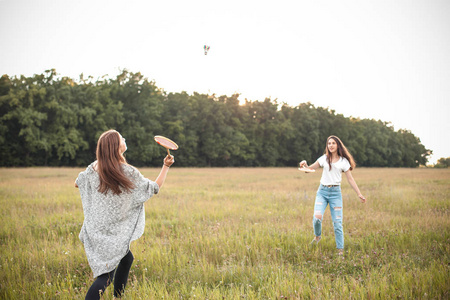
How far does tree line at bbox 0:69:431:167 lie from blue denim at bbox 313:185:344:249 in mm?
44030

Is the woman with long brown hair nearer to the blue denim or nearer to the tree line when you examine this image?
the blue denim

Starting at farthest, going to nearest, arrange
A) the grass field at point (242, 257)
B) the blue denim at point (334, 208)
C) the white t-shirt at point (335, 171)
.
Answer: the white t-shirt at point (335, 171)
the blue denim at point (334, 208)
the grass field at point (242, 257)

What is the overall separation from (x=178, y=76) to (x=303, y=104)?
3570 cm

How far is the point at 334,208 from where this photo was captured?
5.68 metres

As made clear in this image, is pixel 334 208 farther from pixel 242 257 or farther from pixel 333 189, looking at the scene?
pixel 242 257

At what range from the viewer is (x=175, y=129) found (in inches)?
2194

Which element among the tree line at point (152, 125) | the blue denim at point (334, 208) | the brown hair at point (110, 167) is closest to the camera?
the brown hair at point (110, 167)

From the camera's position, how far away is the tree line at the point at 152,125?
4259 cm

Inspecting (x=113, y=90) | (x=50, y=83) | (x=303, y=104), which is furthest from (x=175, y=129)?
(x=303, y=104)

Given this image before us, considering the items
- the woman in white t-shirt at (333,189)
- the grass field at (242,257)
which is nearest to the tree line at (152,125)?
the grass field at (242,257)

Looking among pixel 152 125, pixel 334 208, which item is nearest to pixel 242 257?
pixel 334 208

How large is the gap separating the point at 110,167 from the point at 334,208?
4380mm

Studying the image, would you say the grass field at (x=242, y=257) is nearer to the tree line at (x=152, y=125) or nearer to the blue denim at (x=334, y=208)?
the blue denim at (x=334, y=208)

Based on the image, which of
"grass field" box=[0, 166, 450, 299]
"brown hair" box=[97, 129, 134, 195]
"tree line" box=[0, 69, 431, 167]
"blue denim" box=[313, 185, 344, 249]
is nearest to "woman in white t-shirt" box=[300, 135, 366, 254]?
"blue denim" box=[313, 185, 344, 249]
